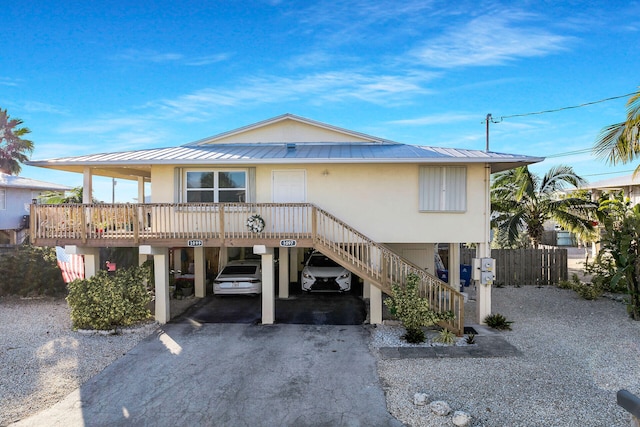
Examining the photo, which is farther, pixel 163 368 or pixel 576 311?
pixel 576 311

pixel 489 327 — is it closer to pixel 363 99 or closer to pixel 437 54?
pixel 437 54

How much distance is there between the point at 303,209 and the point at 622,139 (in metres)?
10.2

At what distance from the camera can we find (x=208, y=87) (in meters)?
18.6

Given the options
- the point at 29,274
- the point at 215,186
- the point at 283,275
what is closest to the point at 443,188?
the point at 283,275

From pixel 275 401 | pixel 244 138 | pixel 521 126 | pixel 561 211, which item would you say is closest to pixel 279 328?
pixel 275 401

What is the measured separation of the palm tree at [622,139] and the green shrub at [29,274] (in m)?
19.7

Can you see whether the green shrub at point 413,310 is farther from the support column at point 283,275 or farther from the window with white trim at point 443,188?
the support column at point 283,275

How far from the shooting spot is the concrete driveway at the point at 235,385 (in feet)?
20.1

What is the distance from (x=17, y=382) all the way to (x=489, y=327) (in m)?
11.1

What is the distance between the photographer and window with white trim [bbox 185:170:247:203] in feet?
Answer: 39.9

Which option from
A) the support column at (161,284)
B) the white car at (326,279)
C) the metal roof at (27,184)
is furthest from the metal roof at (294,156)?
the metal roof at (27,184)

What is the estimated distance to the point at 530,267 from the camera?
16.9 m

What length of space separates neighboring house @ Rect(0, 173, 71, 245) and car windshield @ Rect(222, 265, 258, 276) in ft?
48.8

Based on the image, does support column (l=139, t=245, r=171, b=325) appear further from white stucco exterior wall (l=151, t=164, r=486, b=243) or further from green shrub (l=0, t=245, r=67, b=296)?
green shrub (l=0, t=245, r=67, b=296)
